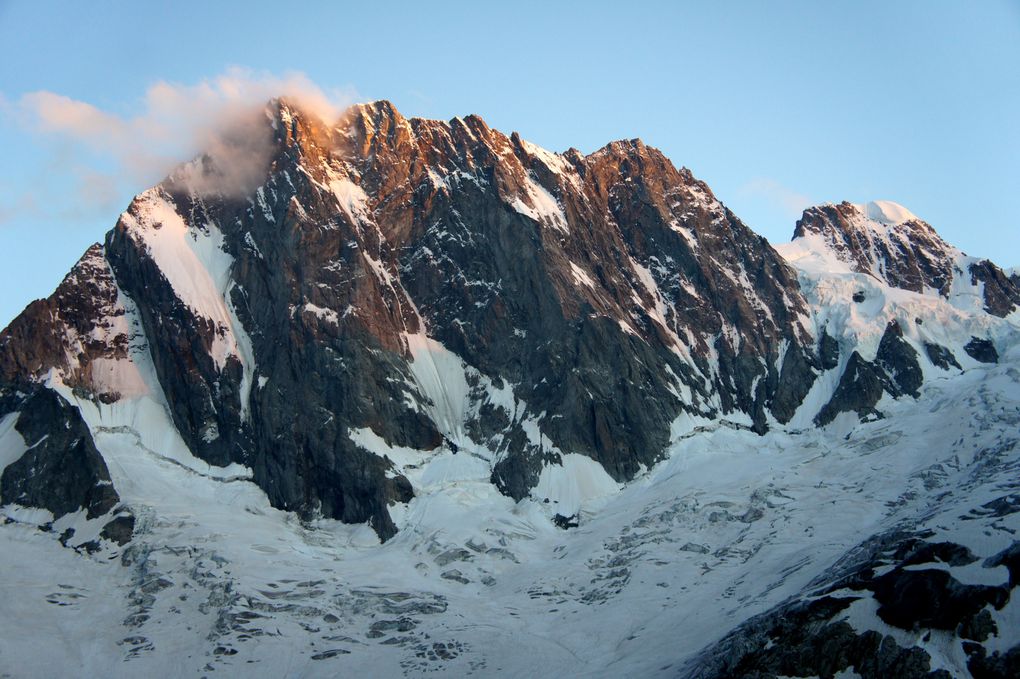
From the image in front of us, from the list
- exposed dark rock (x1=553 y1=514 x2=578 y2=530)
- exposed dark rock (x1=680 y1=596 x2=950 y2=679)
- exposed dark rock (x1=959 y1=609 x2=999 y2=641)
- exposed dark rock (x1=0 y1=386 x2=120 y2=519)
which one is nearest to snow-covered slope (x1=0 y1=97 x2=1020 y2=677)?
exposed dark rock (x1=959 y1=609 x2=999 y2=641)

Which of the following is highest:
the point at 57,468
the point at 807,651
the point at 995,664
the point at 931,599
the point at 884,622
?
the point at 57,468

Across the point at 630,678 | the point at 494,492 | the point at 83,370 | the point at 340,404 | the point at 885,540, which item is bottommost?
the point at 630,678

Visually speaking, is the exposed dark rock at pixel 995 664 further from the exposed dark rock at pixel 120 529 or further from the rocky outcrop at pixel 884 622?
the exposed dark rock at pixel 120 529

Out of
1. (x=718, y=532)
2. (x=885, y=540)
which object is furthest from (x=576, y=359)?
(x=885, y=540)

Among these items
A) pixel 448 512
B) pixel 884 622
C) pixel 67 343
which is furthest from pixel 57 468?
pixel 884 622

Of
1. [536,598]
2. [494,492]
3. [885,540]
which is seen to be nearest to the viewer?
[885,540]

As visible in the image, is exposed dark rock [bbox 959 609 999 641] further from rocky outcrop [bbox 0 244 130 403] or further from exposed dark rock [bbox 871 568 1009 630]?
rocky outcrop [bbox 0 244 130 403]

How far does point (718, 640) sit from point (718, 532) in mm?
42993

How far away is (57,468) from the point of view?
168 m

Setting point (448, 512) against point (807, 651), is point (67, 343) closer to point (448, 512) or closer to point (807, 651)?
point (448, 512)

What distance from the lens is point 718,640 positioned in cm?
11731

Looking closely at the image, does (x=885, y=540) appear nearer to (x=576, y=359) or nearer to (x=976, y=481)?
(x=976, y=481)

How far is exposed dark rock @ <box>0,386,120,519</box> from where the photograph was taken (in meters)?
165

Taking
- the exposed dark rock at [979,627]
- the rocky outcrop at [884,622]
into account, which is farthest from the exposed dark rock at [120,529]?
the exposed dark rock at [979,627]
